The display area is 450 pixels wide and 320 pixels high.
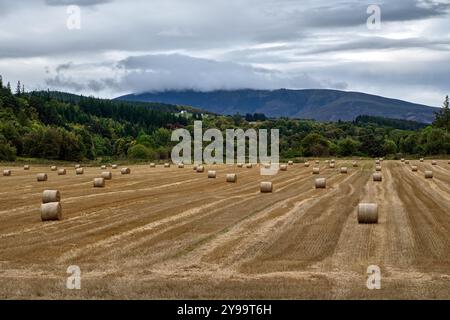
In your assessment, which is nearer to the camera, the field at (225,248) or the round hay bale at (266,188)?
the field at (225,248)

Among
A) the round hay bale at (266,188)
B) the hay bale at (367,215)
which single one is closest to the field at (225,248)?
the hay bale at (367,215)

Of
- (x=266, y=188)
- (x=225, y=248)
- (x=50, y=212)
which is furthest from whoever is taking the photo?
(x=266, y=188)

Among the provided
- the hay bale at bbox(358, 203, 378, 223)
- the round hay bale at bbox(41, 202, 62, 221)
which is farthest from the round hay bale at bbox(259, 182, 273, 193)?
the round hay bale at bbox(41, 202, 62, 221)

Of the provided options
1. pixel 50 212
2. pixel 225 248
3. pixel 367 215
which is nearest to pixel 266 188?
pixel 367 215

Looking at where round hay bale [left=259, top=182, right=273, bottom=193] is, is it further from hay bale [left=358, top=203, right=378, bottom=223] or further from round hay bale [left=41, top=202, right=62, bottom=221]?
round hay bale [left=41, top=202, right=62, bottom=221]

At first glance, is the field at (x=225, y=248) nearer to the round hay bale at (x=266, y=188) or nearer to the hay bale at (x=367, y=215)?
the hay bale at (x=367, y=215)

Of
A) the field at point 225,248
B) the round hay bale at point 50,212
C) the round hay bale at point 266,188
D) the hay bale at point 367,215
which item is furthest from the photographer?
the round hay bale at point 266,188

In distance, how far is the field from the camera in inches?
583

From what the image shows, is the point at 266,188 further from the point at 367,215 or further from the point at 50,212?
the point at 50,212

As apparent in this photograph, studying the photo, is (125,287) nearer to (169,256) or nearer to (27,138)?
(169,256)

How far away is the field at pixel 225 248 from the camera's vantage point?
1481 centimetres

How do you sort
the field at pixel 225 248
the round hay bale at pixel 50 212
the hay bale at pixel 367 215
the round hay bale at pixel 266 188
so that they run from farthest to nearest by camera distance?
the round hay bale at pixel 266 188 → the round hay bale at pixel 50 212 → the hay bale at pixel 367 215 → the field at pixel 225 248

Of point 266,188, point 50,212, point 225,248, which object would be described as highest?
point 50,212

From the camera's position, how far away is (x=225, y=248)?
19.4 metres
